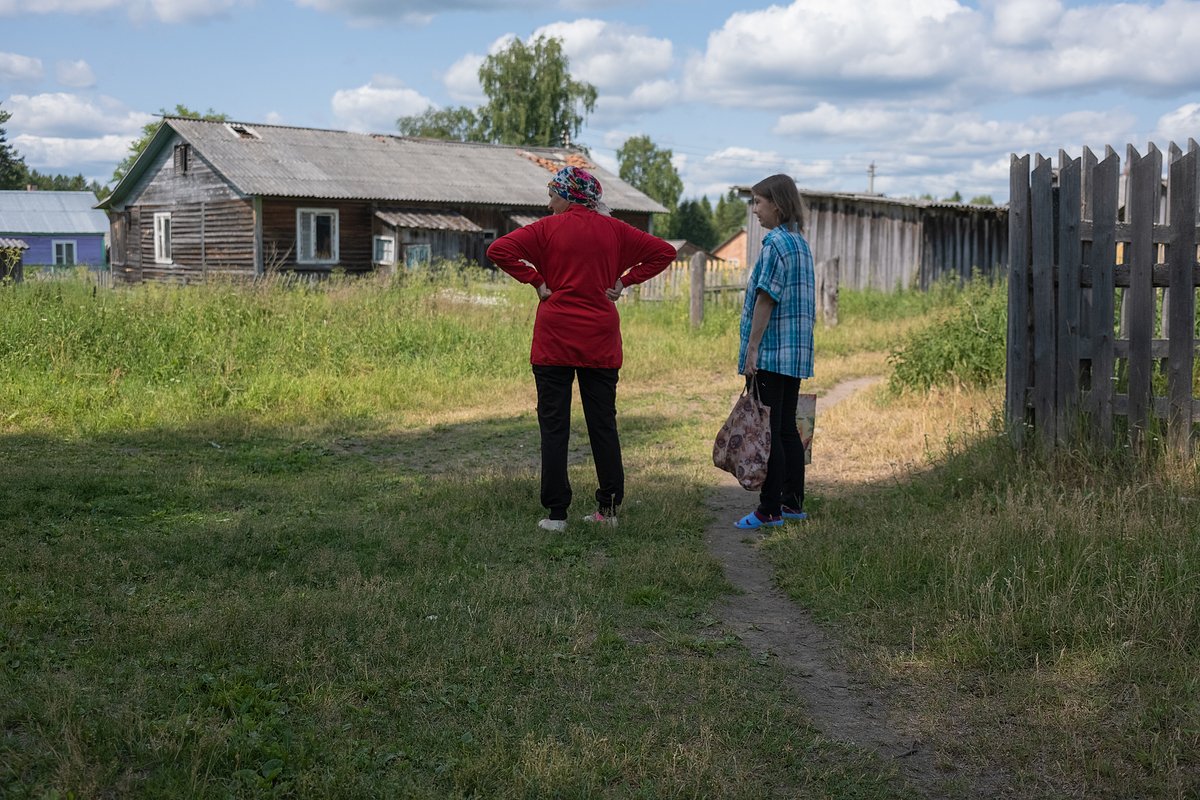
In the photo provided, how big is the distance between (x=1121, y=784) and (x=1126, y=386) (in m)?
4.06

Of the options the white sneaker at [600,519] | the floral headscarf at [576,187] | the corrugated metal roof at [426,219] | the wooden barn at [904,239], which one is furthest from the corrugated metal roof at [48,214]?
the white sneaker at [600,519]

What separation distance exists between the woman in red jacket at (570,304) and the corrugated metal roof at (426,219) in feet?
83.6

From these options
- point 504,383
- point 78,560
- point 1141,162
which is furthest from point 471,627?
point 504,383

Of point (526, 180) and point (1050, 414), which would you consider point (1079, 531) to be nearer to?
point (1050, 414)

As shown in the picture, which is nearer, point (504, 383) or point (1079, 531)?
point (1079, 531)

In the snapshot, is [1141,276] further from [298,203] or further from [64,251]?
[64,251]

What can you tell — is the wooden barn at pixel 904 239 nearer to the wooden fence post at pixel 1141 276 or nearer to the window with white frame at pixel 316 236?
the window with white frame at pixel 316 236

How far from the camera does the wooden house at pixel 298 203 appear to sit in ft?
98.0

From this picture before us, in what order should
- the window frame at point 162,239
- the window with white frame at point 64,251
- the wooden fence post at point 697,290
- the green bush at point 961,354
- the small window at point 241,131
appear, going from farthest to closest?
the window with white frame at point 64,251 → the window frame at point 162,239 → the small window at point 241,131 → the wooden fence post at point 697,290 → the green bush at point 961,354

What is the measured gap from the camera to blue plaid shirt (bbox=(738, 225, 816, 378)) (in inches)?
239

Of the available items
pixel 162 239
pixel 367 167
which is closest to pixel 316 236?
pixel 367 167

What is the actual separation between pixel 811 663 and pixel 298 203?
2810 cm

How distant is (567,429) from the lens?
6207 millimetres

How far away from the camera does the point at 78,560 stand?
16.6ft
